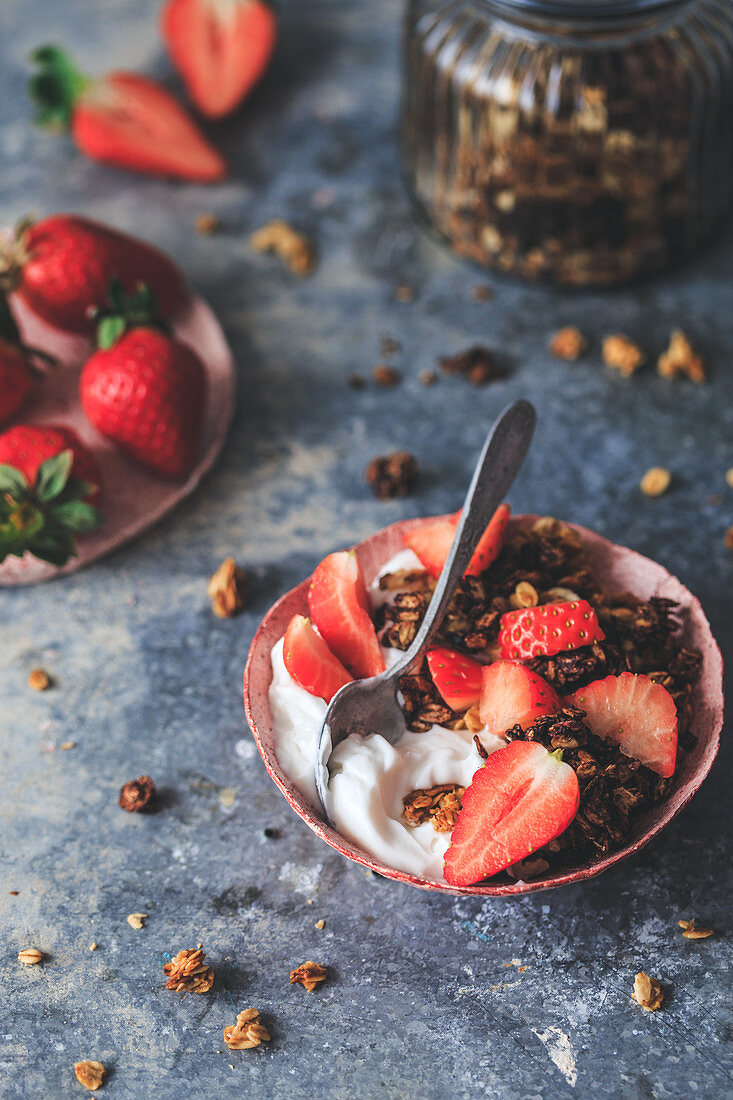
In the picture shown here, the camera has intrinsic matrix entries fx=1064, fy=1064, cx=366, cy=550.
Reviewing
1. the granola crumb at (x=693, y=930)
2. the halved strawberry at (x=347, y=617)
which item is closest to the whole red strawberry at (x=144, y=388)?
the halved strawberry at (x=347, y=617)

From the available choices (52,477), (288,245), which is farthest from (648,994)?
(288,245)

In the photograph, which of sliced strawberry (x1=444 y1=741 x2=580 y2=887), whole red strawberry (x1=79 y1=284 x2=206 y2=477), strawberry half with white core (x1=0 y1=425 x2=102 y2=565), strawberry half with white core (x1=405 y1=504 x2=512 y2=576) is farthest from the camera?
whole red strawberry (x1=79 y1=284 x2=206 y2=477)

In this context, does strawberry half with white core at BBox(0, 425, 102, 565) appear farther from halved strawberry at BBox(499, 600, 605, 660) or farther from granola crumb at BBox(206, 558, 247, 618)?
halved strawberry at BBox(499, 600, 605, 660)

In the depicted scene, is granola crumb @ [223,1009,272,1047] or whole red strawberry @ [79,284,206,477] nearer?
granola crumb @ [223,1009,272,1047]

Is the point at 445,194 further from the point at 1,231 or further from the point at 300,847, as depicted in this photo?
the point at 300,847

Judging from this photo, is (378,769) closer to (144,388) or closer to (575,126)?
(144,388)

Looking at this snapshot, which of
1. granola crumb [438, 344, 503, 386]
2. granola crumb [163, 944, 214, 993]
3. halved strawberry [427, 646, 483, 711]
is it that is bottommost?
granola crumb [163, 944, 214, 993]

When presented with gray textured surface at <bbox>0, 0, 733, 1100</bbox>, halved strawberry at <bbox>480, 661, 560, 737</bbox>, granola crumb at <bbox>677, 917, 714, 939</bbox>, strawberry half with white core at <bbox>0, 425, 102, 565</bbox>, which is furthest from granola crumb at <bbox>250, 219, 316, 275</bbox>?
granola crumb at <bbox>677, 917, 714, 939</bbox>

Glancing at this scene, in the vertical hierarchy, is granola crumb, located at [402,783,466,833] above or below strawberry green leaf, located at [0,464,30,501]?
below
